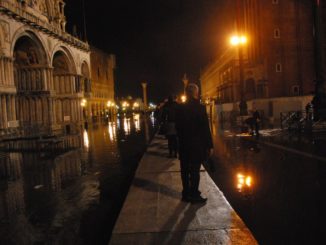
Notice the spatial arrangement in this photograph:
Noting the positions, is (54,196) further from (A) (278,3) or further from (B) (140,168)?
(A) (278,3)

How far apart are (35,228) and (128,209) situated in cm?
152

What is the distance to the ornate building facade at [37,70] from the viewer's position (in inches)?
1043

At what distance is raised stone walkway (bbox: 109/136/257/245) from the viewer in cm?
399

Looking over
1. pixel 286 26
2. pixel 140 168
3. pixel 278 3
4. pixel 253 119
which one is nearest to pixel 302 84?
pixel 286 26

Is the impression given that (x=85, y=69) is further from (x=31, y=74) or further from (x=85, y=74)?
(x=31, y=74)

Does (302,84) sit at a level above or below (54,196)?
above

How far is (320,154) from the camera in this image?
11.0 meters

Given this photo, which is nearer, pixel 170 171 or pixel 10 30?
pixel 170 171

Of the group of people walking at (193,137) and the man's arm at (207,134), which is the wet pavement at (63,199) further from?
the man's arm at (207,134)

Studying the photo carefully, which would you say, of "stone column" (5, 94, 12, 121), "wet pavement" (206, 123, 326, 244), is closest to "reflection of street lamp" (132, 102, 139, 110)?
"stone column" (5, 94, 12, 121)

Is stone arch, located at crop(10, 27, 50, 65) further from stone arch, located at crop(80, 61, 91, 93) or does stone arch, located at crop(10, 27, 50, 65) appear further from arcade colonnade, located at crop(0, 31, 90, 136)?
stone arch, located at crop(80, 61, 91, 93)

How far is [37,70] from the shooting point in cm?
3362

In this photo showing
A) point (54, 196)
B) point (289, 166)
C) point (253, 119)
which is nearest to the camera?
point (54, 196)

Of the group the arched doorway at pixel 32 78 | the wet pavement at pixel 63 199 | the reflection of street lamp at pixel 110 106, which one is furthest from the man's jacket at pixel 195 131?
the reflection of street lamp at pixel 110 106
